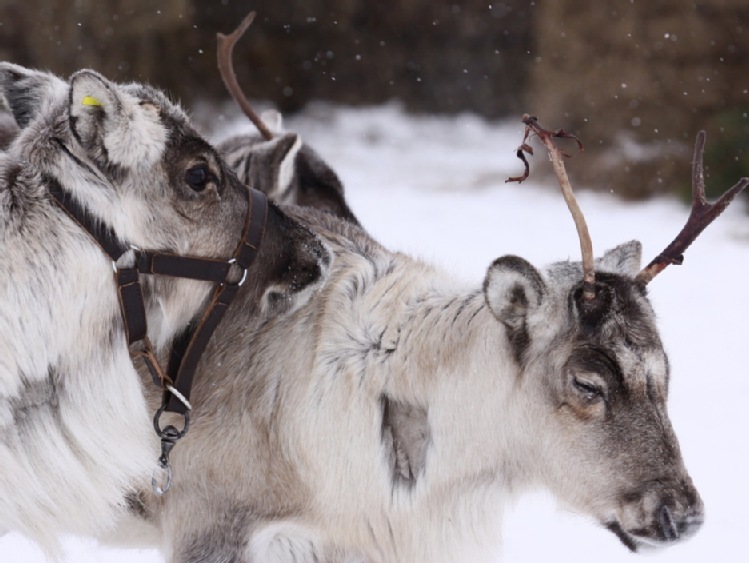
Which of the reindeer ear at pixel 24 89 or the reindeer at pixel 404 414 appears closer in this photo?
the reindeer at pixel 404 414

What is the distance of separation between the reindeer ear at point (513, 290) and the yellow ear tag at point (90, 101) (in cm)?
116

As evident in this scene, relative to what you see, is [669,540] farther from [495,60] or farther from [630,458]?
[495,60]

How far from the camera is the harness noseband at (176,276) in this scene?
10.0 feet

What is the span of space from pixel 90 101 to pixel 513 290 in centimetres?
126

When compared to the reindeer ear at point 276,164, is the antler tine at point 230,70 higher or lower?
higher

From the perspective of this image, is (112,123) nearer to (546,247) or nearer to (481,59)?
(546,247)

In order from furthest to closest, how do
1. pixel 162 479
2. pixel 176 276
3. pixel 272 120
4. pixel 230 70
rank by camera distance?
pixel 272 120 → pixel 230 70 → pixel 162 479 → pixel 176 276

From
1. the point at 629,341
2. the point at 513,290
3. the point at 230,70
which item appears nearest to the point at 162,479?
the point at 513,290

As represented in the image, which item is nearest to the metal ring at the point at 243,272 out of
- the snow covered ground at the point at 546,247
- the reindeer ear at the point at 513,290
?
the reindeer ear at the point at 513,290

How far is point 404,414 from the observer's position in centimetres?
335

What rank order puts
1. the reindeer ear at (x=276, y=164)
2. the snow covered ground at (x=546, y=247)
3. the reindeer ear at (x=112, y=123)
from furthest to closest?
the reindeer ear at (x=276, y=164)
the snow covered ground at (x=546, y=247)
the reindeer ear at (x=112, y=123)

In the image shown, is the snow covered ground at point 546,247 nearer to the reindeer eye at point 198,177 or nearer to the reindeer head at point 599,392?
the reindeer head at point 599,392

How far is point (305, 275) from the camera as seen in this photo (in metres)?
3.34

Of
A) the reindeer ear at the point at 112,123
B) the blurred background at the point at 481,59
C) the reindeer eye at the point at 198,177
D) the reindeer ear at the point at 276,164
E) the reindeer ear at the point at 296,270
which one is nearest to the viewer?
the reindeer ear at the point at 112,123
